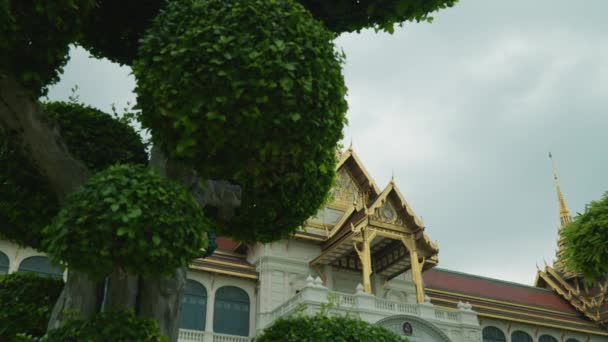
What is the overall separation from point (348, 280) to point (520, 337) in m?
10.3

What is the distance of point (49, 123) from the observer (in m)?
6.56

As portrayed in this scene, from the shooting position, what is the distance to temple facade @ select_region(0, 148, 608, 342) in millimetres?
22328

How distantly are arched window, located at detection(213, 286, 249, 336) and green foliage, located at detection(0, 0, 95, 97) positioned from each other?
17941 mm

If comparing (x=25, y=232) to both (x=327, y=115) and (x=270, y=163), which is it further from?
(x=327, y=115)

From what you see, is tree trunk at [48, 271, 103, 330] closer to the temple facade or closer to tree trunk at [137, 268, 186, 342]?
tree trunk at [137, 268, 186, 342]

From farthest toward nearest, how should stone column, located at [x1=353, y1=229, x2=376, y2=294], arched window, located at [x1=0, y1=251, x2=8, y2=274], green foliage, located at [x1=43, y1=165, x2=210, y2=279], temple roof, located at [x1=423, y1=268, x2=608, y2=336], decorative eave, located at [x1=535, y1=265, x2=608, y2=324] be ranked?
decorative eave, located at [x1=535, y1=265, x2=608, y2=324] < temple roof, located at [x1=423, y1=268, x2=608, y2=336] < stone column, located at [x1=353, y1=229, x2=376, y2=294] < arched window, located at [x1=0, y1=251, x2=8, y2=274] < green foliage, located at [x1=43, y1=165, x2=210, y2=279]

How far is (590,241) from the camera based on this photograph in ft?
37.9

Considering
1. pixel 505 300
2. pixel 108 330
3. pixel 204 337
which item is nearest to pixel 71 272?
pixel 108 330

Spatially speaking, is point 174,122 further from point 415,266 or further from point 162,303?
point 415,266

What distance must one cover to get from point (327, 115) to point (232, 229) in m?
2.53

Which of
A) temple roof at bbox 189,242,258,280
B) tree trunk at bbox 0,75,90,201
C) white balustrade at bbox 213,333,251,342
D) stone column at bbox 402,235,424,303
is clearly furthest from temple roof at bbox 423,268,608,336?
tree trunk at bbox 0,75,90,201

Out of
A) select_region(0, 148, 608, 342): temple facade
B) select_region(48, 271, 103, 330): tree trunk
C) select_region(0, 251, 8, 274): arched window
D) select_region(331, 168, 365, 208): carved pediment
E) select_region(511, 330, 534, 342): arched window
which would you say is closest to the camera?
select_region(48, 271, 103, 330): tree trunk

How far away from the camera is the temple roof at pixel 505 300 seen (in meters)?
30.1

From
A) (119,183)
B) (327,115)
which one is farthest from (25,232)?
(327,115)
